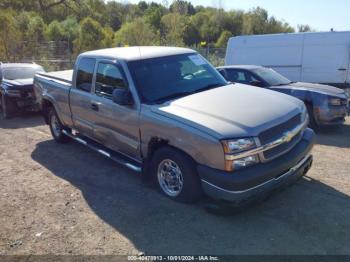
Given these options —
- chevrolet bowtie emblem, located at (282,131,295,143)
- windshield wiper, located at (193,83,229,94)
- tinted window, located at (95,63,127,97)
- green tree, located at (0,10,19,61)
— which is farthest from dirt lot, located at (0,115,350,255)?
green tree, located at (0,10,19,61)

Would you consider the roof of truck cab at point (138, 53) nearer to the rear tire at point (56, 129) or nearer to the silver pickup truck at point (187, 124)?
the silver pickup truck at point (187, 124)

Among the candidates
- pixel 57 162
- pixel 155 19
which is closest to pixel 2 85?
pixel 57 162

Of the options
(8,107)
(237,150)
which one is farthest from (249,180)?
(8,107)

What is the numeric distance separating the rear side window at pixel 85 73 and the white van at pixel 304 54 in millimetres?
7386

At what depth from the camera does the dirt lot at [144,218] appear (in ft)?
12.5

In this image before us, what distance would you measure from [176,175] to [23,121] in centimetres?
735

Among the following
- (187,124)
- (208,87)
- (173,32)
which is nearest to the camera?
(187,124)

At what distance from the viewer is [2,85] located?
11.0 meters

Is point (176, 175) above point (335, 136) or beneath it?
above

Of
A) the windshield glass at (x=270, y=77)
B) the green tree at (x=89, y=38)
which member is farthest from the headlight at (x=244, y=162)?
the green tree at (x=89, y=38)

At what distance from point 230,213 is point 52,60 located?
2109 cm

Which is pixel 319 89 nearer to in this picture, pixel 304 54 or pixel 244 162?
pixel 304 54

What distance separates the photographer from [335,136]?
26.2 ft

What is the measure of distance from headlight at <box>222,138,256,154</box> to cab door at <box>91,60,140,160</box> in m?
1.50
